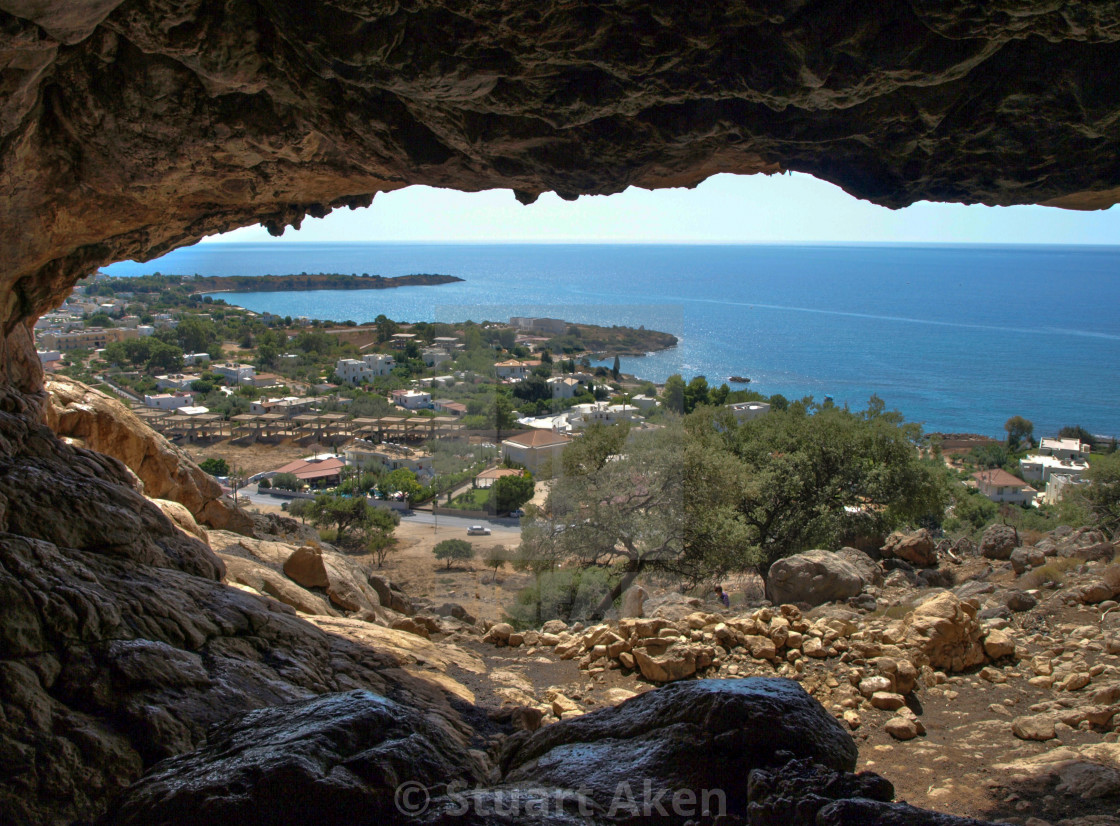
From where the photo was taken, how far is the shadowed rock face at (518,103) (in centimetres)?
383

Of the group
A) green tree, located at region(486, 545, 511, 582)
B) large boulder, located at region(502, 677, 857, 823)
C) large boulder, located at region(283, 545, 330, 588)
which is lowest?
green tree, located at region(486, 545, 511, 582)

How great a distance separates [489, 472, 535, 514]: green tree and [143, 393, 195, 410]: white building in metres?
36.3

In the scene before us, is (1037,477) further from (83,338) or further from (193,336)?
(83,338)

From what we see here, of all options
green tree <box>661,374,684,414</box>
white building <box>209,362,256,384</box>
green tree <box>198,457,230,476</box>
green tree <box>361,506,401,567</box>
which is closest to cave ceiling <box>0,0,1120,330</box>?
green tree <box>661,374,684,414</box>

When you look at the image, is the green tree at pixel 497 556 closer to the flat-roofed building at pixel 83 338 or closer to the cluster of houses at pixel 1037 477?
the cluster of houses at pixel 1037 477

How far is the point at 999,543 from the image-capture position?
43.3 ft

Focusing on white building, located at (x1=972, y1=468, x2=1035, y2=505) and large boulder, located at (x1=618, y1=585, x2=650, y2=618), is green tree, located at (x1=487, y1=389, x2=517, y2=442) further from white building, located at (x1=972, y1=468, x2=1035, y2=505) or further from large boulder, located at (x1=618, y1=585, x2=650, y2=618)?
white building, located at (x1=972, y1=468, x2=1035, y2=505)

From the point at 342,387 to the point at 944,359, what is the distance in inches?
3514

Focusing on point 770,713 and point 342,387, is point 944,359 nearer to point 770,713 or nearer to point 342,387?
point 342,387

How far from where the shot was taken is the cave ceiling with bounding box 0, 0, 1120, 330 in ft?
12.6

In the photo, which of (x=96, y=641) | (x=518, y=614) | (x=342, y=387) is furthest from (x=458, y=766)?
(x=342, y=387)

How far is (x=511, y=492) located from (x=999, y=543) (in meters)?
9.22

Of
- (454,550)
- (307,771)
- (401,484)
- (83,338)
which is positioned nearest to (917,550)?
(454,550)

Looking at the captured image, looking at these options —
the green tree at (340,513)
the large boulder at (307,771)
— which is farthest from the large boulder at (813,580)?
the green tree at (340,513)
